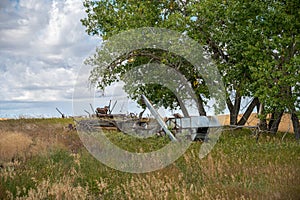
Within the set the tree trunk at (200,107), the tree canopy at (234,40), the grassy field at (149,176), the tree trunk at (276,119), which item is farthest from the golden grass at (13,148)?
the tree trunk at (276,119)

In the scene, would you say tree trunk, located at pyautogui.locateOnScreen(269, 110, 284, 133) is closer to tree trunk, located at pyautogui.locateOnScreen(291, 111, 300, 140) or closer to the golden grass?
tree trunk, located at pyautogui.locateOnScreen(291, 111, 300, 140)

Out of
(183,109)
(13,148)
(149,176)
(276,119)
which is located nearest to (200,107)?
(183,109)

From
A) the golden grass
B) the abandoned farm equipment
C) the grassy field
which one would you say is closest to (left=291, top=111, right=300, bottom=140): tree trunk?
the abandoned farm equipment

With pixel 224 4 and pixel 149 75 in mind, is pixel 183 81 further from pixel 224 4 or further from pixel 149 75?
pixel 224 4

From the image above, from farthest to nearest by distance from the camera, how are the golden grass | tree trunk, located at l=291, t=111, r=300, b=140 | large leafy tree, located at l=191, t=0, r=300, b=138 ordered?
tree trunk, located at l=291, t=111, r=300, b=140 < large leafy tree, located at l=191, t=0, r=300, b=138 < the golden grass

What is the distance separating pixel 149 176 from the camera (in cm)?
831

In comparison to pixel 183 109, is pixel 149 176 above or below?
below

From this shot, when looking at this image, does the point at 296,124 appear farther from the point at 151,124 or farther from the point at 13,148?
the point at 13,148

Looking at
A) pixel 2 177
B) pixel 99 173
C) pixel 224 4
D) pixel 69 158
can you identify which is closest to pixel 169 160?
pixel 99 173

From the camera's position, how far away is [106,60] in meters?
20.4

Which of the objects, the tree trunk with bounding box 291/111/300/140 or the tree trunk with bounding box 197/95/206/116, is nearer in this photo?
the tree trunk with bounding box 291/111/300/140

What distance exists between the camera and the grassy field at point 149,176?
7.16m

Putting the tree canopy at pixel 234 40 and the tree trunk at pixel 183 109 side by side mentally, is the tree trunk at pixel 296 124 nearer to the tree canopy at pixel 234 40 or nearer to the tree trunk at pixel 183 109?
the tree canopy at pixel 234 40

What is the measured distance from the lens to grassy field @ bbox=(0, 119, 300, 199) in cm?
716
